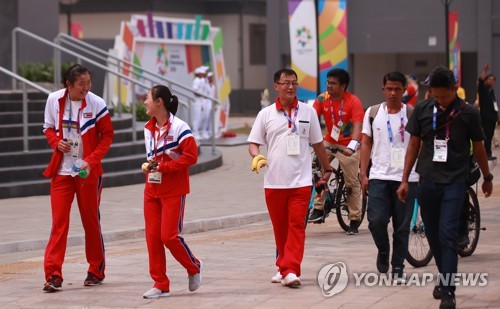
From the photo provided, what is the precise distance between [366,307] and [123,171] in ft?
37.9

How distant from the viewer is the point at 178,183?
941 cm

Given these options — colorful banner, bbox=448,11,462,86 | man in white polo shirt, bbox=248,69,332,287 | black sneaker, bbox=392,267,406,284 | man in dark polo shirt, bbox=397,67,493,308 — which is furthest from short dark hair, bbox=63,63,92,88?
colorful banner, bbox=448,11,462,86

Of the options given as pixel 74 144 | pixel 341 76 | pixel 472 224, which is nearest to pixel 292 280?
pixel 74 144

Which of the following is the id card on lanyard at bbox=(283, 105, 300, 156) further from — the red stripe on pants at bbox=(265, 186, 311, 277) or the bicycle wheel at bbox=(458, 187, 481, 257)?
the bicycle wheel at bbox=(458, 187, 481, 257)

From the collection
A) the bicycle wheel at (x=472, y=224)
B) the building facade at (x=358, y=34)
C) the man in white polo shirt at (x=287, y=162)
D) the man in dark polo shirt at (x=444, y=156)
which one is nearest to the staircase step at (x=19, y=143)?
the bicycle wheel at (x=472, y=224)

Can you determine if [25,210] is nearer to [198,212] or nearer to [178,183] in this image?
[198,212]

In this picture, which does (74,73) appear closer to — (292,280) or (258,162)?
(258,162)

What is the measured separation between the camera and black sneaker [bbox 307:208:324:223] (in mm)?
13656

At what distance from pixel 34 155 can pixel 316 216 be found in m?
6.64

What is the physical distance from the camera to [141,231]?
14.4 metres

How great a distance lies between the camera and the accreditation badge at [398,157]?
9773 millimetres

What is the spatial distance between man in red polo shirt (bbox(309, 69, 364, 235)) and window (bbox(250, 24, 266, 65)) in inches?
1603

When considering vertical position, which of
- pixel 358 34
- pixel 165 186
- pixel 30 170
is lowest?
pixel 30 170

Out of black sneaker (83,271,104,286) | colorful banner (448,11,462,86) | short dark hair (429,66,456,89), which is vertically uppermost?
colorful banner (448,11,462,86)
